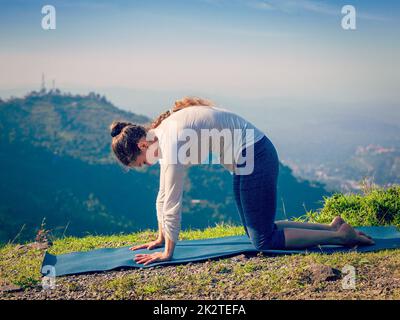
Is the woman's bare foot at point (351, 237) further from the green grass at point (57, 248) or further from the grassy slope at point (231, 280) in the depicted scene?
the green grass at point (57, 248)

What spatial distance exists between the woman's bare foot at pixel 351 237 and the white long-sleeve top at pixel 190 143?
1.16 m

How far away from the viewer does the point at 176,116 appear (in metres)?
4.71

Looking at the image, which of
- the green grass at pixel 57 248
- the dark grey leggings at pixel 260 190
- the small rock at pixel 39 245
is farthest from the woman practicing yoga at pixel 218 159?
the small rock at pixel 39 245

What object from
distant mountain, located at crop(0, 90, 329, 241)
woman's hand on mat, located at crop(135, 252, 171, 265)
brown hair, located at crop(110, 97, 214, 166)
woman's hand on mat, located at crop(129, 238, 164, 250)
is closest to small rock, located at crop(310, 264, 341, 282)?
woman's hand on mat, located at crop(135, 252, 171, 265)

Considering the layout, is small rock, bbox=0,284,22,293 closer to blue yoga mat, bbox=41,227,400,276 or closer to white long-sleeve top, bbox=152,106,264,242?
blue yoga mat, bbox=41,227,400,276

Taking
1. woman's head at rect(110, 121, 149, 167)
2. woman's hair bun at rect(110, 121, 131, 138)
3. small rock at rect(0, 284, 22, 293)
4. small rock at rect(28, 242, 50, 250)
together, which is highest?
woman's hair bun at rect(110, 121, 131, 138)

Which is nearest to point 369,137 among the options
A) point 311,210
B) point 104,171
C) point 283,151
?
point 283,151

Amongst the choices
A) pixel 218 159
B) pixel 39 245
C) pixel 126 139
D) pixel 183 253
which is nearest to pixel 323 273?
pixel 218 159

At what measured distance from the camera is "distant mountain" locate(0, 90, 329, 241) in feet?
112

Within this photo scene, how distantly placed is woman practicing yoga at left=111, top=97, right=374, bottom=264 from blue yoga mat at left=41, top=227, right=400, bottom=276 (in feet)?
0.31

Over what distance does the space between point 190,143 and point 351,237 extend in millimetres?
1799

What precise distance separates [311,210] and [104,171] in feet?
128

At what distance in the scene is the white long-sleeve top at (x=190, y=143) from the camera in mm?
4520

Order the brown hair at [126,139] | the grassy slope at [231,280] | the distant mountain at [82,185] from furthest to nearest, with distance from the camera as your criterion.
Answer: the distant mountain at [82,185] → the brown hair at [126,139] → the grassy slope at [231,280]
